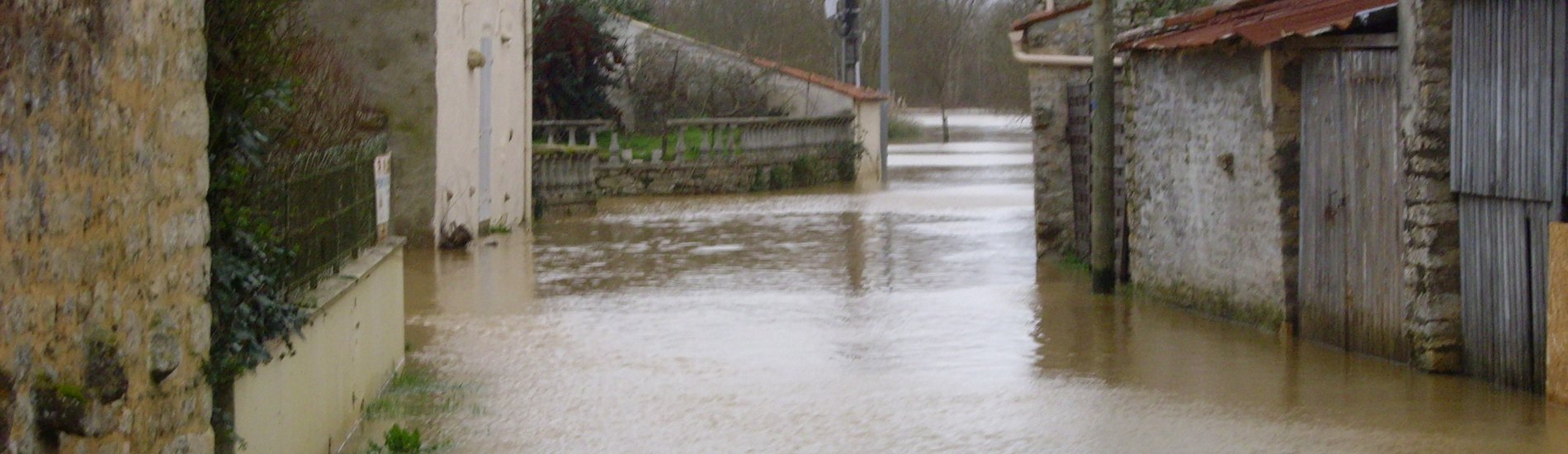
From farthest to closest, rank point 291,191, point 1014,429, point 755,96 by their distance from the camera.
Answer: point 755,96
point 1014,429
point 291,191

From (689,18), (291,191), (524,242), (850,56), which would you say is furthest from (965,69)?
(291,191)

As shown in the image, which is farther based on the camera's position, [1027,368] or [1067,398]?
[1027,368]

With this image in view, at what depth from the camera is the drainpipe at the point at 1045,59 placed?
48.5 feet

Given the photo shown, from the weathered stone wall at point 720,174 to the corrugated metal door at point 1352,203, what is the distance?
1731cm

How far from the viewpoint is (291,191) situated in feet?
21.7

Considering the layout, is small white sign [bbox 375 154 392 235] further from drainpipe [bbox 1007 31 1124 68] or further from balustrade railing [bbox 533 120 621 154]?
balustrade railing [bbox 533 120 621 154]

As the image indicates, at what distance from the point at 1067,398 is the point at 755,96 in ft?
80.7

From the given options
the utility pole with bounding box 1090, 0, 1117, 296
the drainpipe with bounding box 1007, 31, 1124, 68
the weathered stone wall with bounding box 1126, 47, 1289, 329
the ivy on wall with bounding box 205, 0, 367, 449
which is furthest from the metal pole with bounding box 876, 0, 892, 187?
the ivy on wall with bounding box 205, 0, 367, 449

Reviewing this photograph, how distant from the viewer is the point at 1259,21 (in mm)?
10172

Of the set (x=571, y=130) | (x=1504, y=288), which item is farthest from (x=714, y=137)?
(x=1504, y=288)

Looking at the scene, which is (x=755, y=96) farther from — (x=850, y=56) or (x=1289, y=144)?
(x=1289, y=144)

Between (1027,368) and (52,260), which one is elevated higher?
(52,260)

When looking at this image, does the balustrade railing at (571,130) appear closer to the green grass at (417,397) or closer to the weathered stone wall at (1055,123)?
the weathered stone wall at (1055,123)

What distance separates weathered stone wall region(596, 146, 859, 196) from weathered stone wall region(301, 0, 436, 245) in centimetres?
1032
